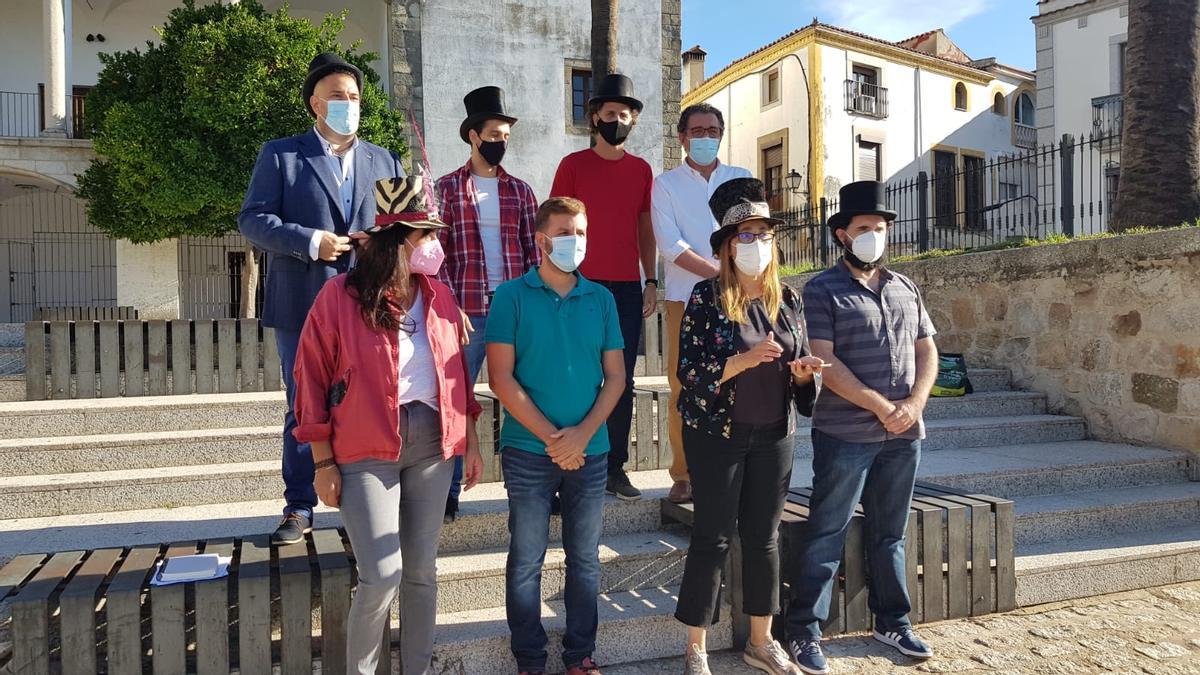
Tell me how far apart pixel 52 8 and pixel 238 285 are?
5860mm

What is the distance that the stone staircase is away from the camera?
3666 millimetres

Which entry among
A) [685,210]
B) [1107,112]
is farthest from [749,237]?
[1107,112]

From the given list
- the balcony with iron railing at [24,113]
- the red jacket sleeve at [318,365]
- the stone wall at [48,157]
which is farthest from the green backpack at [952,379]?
the balcony with iron railing at [24,113]

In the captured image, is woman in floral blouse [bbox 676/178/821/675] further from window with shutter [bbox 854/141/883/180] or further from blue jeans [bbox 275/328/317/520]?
window with shutter [bbox 854/141/883/180]

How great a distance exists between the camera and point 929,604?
13.0 feet

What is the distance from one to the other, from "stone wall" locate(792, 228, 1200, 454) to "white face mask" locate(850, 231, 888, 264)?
374cm

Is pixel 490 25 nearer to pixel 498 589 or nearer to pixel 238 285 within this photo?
pixel 238 285

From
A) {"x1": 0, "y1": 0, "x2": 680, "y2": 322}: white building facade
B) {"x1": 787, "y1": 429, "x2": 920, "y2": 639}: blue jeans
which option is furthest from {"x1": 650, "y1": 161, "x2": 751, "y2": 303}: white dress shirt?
{"x1": 0, "y1": 0, "x2": 680, "y2": 322}: white building facade

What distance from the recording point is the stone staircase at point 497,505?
367 cm

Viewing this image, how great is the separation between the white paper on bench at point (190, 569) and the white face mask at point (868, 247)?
2.86 m

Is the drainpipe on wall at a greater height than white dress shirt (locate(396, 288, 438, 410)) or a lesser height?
greater

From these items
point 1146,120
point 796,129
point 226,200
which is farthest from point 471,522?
point 796,129

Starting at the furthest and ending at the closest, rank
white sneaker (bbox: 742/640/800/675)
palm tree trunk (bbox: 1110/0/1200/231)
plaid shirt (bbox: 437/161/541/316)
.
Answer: palm tree trunk (bbox: 1110/0/1200/231)
plaid shirt (bbox: 437/161/541/316)
white sneaker (bbox: 742/640/800/675)

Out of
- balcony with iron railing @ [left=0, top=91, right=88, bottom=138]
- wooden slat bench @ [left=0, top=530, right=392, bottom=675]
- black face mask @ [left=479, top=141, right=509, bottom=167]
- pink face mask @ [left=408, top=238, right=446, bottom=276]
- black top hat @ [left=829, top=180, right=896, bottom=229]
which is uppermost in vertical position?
balcony with iron railing @ [left=0, top=91, right=88, bottom=138]
